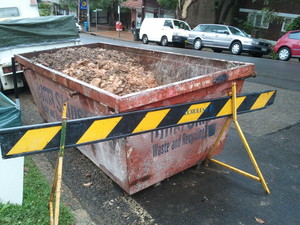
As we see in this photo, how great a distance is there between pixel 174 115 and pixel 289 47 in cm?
1433

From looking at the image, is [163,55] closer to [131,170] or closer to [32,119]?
[131,170]

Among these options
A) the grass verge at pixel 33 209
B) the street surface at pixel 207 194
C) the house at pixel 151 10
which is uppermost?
the house at pixel 151 10

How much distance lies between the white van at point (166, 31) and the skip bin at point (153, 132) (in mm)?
16765

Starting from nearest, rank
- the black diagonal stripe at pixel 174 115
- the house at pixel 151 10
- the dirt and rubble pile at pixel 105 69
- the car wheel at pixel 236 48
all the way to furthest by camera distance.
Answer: the black diagonal stripe at pixel 174 115, the dirt and rubble pile at pixel 105 69, the car wheel at pixel 236 48, the house at pixel 151 10

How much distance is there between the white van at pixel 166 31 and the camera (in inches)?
797

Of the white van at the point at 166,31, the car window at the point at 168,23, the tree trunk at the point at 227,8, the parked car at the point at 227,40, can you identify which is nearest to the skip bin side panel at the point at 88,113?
the parked car at the point at 227,40

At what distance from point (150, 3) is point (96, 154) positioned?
A: 100 feet

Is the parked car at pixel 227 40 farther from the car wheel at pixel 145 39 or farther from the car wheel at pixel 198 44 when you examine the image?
the car wheel at pixel 145 39

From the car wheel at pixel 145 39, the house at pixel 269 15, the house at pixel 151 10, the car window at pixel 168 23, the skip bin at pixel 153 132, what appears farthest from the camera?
the house at pixel 151 10

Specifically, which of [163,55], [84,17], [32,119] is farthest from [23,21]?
[84,17]

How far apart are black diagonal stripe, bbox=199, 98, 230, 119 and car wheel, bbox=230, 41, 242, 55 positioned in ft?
49.2

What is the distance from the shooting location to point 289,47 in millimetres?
14656

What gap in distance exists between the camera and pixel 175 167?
342 cm

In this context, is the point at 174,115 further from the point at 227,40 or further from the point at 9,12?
the point at 227,40
